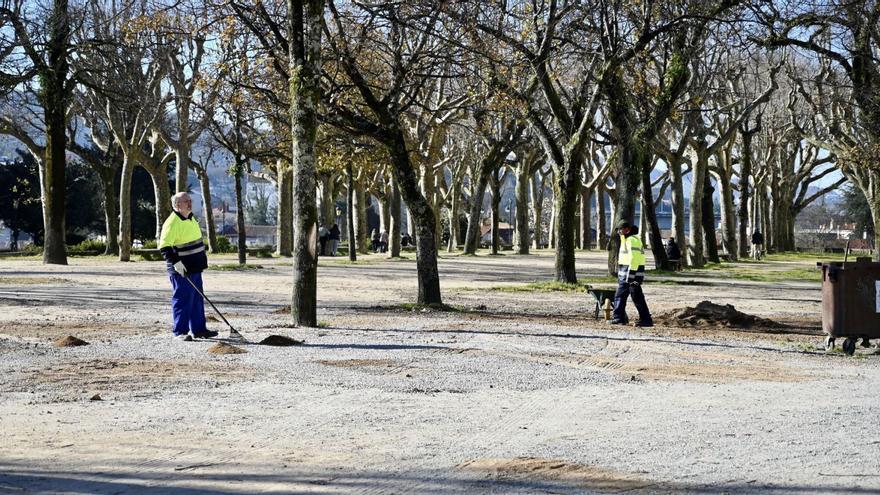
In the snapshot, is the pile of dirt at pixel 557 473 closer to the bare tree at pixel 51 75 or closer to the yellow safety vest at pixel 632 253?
the yellow safety vest at pixel 632 253

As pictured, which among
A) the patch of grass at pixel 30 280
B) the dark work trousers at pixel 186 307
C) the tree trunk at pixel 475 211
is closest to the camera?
the dark work trousers at pixel 186 307

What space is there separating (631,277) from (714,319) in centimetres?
183

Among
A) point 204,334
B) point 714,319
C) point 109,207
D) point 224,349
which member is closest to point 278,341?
point 224,349

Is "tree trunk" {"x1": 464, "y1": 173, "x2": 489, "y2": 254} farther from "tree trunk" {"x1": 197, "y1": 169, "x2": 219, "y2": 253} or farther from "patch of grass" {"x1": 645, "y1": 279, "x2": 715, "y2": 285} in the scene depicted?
"patch of grass" {"x1": 645, "y1": 279, "x2": 715, "y2": 285}

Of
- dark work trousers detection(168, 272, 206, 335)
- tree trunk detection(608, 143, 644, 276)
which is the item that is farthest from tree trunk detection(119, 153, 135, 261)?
dark work trousers detection(168, 272, 206, 335)

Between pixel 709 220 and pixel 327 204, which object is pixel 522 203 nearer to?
pixel 327 204

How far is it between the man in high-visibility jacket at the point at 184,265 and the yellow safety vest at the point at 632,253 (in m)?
7.29

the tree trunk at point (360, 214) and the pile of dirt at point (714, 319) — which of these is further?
the tree trunk at point (360, 214)

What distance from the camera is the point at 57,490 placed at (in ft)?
21.5

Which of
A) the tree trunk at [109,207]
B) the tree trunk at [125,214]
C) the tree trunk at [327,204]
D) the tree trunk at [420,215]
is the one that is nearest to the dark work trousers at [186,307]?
the tree trunk at [420,215]

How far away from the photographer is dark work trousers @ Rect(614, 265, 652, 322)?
1912 centimetres

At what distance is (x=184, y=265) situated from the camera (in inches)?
578

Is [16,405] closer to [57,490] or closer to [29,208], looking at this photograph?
[57,490]

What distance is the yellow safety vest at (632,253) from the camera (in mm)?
A: 19172
